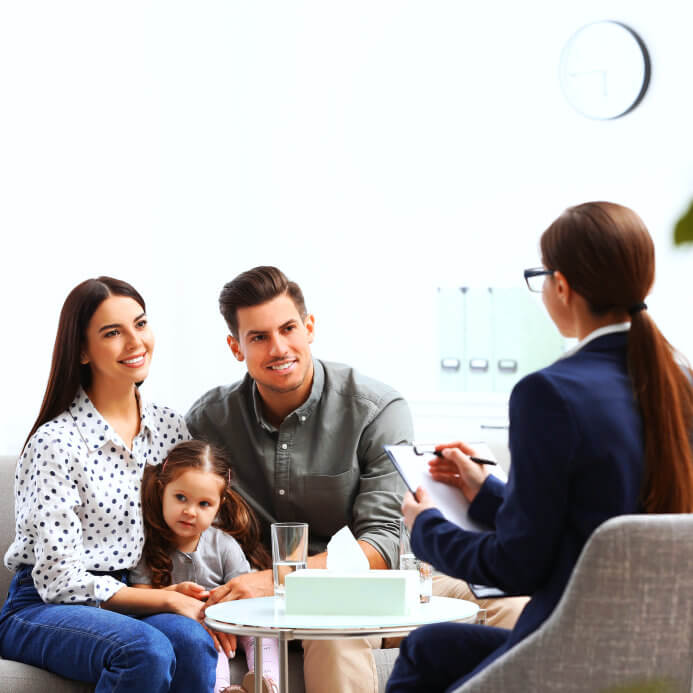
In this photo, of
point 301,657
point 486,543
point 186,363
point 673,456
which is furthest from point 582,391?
point 186,363

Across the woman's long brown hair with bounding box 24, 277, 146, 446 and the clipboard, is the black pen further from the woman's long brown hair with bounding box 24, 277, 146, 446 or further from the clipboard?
the woman's long brown hair with bounding box 24, 277, 146, 446

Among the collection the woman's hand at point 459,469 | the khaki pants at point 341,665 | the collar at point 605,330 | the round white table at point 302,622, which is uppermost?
the collar at point 605,330

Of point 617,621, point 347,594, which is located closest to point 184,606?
point 347,594

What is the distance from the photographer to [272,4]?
4.25 metres

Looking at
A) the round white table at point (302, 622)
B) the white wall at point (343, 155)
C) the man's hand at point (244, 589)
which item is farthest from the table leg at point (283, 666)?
the white wall at point (343, 155)

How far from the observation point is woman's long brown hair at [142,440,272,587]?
223 centimetres

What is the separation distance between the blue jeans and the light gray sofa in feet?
0.07

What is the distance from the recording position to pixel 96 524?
2.16 m

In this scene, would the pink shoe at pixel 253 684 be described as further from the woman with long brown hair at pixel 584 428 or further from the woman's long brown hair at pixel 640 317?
the woman's long brown hair at pixel 640 317

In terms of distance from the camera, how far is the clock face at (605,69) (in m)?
3.92

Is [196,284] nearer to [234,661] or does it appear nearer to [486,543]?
[234,661]

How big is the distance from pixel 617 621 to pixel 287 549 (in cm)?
72

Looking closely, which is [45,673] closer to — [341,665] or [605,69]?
[341,665]

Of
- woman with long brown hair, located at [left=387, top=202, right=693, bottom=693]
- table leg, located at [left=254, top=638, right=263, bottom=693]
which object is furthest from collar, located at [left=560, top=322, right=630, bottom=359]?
table leg, located at [left=254, top=638, right=263, bottom=693]
